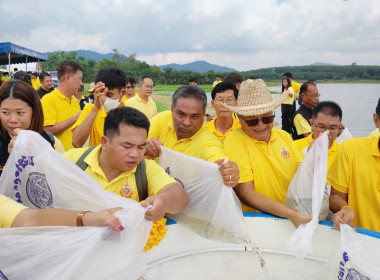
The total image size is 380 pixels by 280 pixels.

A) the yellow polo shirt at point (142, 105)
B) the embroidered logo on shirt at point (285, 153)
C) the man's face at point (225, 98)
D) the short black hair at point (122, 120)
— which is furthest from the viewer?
the yellow polo shirt at point (142, 105)

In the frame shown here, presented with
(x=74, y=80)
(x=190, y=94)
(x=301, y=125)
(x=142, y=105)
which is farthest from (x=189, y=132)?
(x=142, y=105)

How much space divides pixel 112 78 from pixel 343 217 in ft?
8.00

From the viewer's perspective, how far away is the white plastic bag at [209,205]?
7.02ft

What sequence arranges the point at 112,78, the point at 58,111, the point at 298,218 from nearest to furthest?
the point at 298,218 → the point at 112,78 → the point at 58,111

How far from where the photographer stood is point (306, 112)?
15.5ft

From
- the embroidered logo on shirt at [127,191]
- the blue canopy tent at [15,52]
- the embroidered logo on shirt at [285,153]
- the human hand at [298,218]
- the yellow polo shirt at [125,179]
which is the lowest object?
the human hand at [298,218]

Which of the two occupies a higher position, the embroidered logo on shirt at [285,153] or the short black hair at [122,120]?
the short black hair at [122,120]

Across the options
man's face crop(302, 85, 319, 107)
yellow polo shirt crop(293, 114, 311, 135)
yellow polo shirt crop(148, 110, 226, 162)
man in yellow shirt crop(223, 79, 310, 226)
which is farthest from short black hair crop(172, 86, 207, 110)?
man's face crop(302, 85, 319, 107)

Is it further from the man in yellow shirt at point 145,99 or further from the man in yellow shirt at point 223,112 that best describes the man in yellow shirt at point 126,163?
the man in yellow shirt at point 145,99

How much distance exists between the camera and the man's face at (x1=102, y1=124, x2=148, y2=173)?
6.61 ft

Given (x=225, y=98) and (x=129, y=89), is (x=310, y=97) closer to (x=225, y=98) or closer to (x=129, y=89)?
(x=225, y=98)

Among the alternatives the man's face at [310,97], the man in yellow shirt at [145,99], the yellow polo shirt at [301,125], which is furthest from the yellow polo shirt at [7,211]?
the man in yellow shirt at [145,99]

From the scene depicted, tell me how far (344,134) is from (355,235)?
2.23 m

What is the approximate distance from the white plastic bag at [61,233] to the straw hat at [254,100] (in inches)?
42.9
